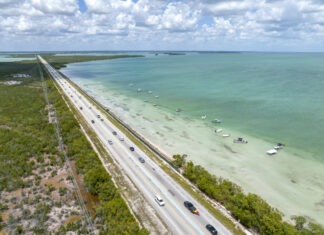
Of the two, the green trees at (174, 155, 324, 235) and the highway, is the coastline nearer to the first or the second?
the green trees at (174, 155, 324, 235)

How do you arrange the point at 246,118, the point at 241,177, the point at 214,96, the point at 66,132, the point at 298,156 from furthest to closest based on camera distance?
1. the point at 214,96
2. the point at 246,118
3. the point at 66,132
4. the point at 298,156
5. the point at 241,177

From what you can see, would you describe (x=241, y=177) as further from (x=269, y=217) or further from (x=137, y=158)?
(x=137, y=158)

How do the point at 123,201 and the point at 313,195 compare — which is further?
the point at 313,195

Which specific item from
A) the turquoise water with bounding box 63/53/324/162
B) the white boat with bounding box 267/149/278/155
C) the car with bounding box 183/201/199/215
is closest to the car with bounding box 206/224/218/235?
the car with bounding box 183/201/199/215

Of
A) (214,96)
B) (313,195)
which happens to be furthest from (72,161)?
(214,96)

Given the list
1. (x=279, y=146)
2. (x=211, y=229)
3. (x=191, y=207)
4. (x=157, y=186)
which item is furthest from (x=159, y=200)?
(x=279, y=146)

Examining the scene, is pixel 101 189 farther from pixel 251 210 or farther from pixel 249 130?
pixel 249 130
